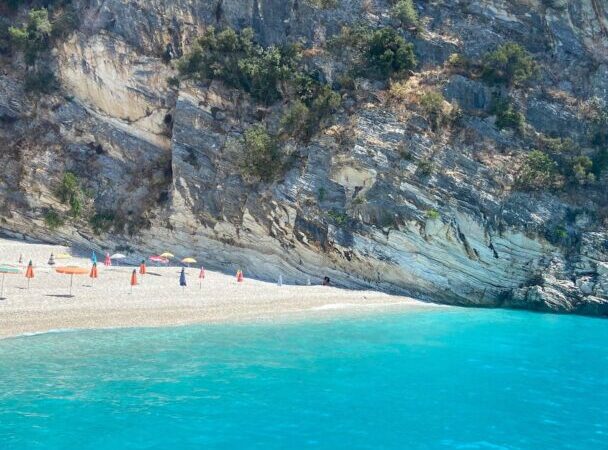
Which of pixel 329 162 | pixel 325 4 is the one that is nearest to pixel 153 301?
pixel 329 162

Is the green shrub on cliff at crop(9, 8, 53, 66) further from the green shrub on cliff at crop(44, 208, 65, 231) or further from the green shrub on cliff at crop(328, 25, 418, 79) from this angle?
the green shrub on cliff at crop(328, 25, 418, 79)

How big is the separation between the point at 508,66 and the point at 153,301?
27.2 m

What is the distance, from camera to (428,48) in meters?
38.2

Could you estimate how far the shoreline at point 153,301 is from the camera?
22.3 m

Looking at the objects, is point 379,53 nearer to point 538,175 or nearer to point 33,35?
point 538,175

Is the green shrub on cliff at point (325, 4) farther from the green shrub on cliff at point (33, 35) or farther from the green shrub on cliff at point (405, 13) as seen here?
the green shrub on cliff at point (33, 35)

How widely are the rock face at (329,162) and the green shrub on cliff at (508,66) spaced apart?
976mm

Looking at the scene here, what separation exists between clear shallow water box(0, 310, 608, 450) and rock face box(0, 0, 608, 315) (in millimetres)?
9534

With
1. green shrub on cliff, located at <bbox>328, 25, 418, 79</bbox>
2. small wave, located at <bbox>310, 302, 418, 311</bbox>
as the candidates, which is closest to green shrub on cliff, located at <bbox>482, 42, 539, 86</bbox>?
green shrub on cliff, located at <bbox>328, 25, 418, 79</bbox>

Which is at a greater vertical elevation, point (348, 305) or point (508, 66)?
point (508, 66)

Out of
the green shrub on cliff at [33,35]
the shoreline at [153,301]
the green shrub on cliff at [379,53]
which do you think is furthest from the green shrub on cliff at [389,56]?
the green shrub on cliff at [33,35]

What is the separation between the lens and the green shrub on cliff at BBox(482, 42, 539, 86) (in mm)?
36438

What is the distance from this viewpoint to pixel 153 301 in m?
26.3

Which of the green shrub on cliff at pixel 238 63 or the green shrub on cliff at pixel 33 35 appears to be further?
the green shrub on cliff at pixel 33 35
